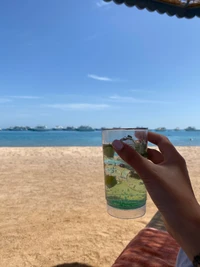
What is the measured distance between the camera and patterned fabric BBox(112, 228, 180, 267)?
1364 mm

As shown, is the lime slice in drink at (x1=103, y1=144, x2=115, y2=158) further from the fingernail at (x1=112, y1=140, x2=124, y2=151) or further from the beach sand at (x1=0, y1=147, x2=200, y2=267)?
the beach sand at (x1=0, y1=147, x2=200, y2=267)

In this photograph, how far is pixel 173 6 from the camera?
2.73m

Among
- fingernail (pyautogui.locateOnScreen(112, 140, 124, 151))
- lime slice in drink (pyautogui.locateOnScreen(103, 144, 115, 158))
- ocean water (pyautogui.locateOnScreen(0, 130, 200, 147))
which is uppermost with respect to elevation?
fingernail (pyautogui.locateOnScreen(112, 140, 124, 151))

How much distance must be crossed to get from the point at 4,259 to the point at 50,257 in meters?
0.50

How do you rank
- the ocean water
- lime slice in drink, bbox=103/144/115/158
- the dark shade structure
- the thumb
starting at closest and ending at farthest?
the thumb < lime slice in drink, bbox=103/144/115/158 < the dark shade structure < the ocean water

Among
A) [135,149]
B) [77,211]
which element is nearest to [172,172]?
[135,149]

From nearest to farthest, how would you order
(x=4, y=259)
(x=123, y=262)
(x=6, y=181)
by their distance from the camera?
(x=123, y=262), (x=4, y=259), (x=6, y=181)

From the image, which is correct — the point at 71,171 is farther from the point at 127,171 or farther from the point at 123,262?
the point at 127,171

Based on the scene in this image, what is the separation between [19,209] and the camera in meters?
4.20

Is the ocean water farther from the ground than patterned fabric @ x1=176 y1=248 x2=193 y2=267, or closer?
closer

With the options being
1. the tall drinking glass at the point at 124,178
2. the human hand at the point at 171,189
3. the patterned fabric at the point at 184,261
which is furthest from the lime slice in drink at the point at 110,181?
the patterned fabric at the point at 184,261

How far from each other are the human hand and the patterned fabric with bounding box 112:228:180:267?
0.63 metres

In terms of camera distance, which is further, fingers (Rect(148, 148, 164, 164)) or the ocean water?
the ocean water

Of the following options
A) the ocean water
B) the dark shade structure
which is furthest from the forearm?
the ocean water
